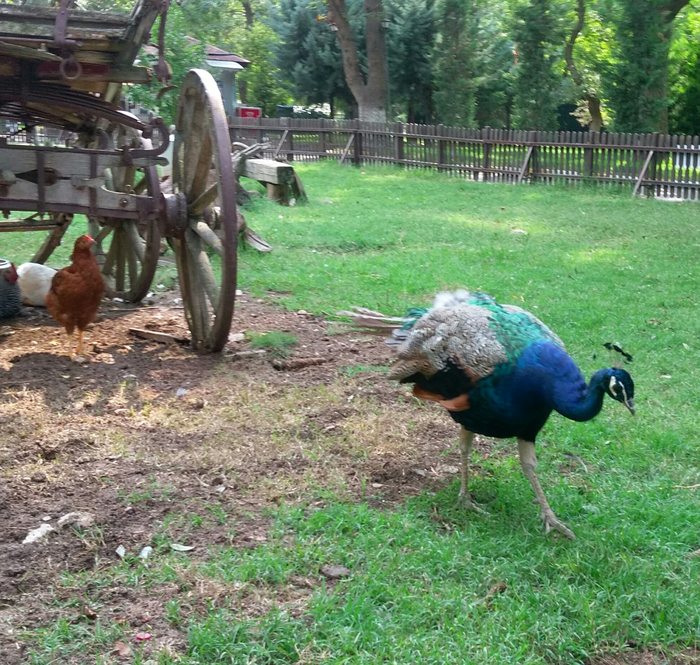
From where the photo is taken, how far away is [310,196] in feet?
53.4

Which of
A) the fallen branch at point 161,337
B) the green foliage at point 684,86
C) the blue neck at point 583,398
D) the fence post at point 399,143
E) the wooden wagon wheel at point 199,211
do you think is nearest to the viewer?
the blue neck at point 583,398

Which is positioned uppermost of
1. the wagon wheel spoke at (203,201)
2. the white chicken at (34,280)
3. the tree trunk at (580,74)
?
the tree trunk at (580,74)

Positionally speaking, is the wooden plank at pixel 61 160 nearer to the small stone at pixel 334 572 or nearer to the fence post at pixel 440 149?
the small stone at pixel 334 572

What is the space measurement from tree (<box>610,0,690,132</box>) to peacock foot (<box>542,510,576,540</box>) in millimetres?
17998

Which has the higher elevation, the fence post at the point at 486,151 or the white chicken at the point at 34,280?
the fence post at the point at 486,151

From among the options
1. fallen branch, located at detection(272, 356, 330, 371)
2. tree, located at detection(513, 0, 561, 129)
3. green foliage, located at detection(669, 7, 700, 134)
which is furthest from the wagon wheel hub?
green foliage, located at detection(669, 7, 700, 134)

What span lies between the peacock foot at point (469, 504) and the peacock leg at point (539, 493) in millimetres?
260

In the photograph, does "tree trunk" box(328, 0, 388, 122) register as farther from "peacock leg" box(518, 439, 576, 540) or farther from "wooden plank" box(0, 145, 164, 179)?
"peacock leg" box(518, 439, 576, 540)

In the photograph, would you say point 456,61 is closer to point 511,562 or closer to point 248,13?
point 248,13

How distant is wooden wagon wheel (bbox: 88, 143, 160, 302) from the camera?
22.7 ft

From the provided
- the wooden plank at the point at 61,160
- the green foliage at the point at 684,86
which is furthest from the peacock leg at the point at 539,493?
the green foliage at the point at 684,86

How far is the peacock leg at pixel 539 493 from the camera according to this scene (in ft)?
12.6

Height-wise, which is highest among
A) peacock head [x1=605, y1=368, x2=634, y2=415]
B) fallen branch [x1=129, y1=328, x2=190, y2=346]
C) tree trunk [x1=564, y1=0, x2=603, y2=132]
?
tree trunk [x1=564, y1=0, x2=603, y2=132]

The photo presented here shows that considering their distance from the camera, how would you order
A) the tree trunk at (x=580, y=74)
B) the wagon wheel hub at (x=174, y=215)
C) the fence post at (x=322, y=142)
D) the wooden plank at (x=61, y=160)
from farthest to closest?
1. the tree trunk at (x=580, y=74)
2. the fence post at (x=322, y=142)
3. the wagon wheel hub at (x=174, y=215)
4. the wooden plank at (x=61, y=160)
